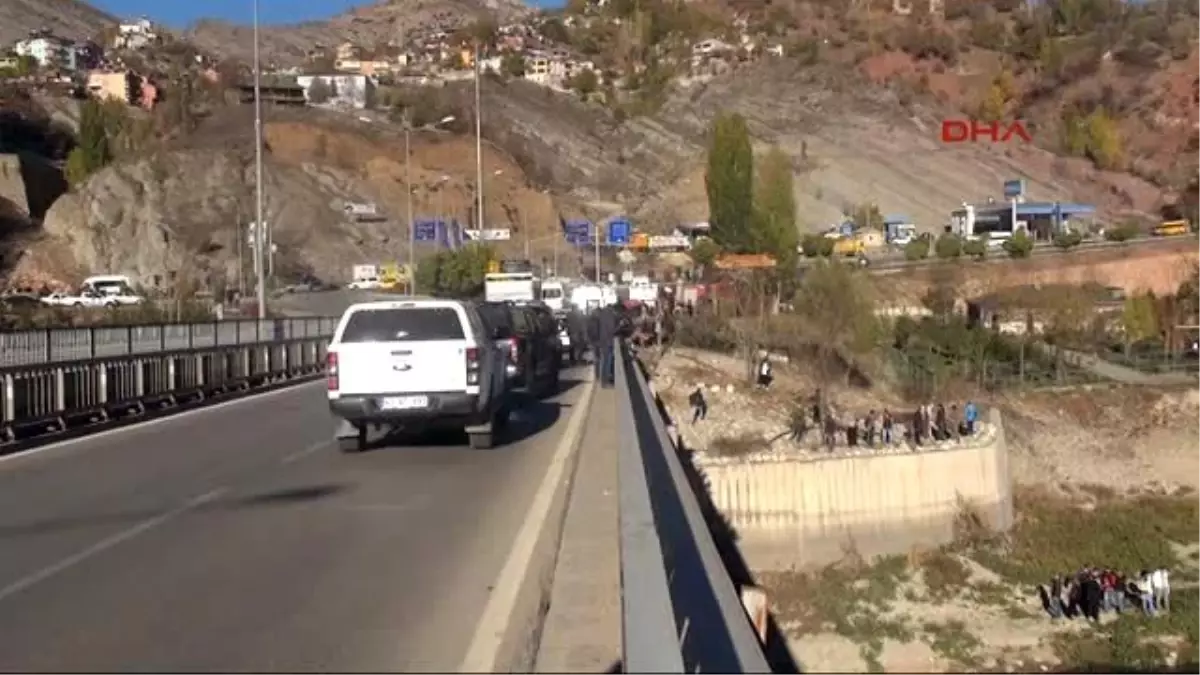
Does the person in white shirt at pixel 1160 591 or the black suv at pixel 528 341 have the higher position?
the black suv at pixel 528 341

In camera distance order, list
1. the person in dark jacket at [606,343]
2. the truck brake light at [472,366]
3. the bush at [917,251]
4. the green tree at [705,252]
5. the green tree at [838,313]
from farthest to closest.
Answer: the green tree at [705,252] → the bush at [917,251] → the green tree at [838,313] → the person in dark jacket at [606,343] → the truck brake light at [472,366]

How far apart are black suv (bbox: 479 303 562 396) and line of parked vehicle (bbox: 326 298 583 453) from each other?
4959mm

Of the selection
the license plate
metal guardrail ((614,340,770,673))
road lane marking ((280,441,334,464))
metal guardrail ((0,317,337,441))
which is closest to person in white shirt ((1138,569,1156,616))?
road lane marking ((280,441,334,464))

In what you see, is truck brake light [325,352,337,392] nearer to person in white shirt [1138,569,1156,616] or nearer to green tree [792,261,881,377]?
person in white shirt [1138,569,1156,616]

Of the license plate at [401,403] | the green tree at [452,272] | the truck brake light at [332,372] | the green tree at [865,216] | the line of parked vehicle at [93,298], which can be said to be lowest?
the license plate at [401,403]

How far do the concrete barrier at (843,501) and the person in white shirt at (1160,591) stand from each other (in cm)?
803

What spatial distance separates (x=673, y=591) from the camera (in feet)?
28.6

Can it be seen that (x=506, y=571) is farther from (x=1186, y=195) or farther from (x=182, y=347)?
(x=1186, y=195)

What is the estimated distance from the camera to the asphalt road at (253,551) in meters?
8.53

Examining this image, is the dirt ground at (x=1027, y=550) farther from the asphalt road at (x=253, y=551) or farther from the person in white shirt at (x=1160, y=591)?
the asphalt road at (x=253, y=551)

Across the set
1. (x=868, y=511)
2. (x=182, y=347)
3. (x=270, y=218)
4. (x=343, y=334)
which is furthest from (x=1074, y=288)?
(x=343, y=334)

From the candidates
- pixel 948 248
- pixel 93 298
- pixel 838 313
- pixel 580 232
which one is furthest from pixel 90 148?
pixel 838 313

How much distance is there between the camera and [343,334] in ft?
66.3

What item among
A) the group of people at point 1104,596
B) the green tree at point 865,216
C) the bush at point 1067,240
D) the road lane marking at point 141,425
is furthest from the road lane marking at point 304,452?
the green tree at point 865,216
